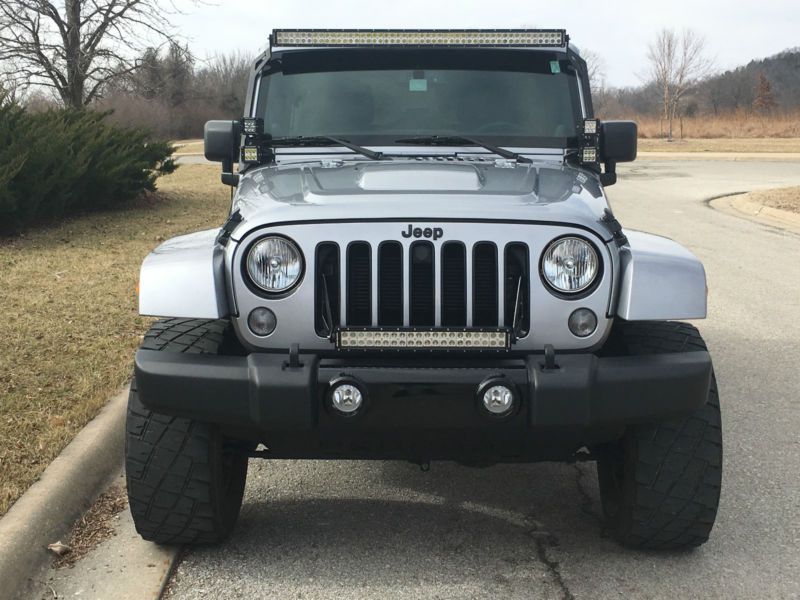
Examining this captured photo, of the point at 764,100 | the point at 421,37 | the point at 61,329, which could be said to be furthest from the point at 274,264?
the point at 764,100

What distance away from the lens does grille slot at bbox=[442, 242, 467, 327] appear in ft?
10.1

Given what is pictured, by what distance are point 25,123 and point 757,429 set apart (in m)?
10.2

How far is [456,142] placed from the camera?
14.0ft

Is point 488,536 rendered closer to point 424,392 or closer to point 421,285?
point 424,392

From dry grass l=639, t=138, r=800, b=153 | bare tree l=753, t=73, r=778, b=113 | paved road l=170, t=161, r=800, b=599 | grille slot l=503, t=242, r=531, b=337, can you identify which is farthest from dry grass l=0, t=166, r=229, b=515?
bare tree l=753, t=73, r=778, b=113

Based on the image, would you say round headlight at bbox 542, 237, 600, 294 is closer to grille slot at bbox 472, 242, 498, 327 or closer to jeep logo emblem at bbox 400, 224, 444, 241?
grille slot at bbox 472, 242, 498, 327

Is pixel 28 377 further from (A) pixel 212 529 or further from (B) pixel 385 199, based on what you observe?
(B) pixel 385 199

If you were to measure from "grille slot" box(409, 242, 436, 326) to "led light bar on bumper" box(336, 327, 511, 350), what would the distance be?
9cm

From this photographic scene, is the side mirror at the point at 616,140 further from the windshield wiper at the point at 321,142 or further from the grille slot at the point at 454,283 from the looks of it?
the grille slot at the point at 454,283

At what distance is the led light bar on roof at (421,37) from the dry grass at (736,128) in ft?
154

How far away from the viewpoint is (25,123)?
12.1 m

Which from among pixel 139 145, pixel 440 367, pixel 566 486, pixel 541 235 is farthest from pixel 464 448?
pixel 139 145

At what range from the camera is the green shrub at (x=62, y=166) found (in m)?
10.9

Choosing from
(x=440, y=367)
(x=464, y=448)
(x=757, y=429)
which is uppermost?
(x=440, y=367)
